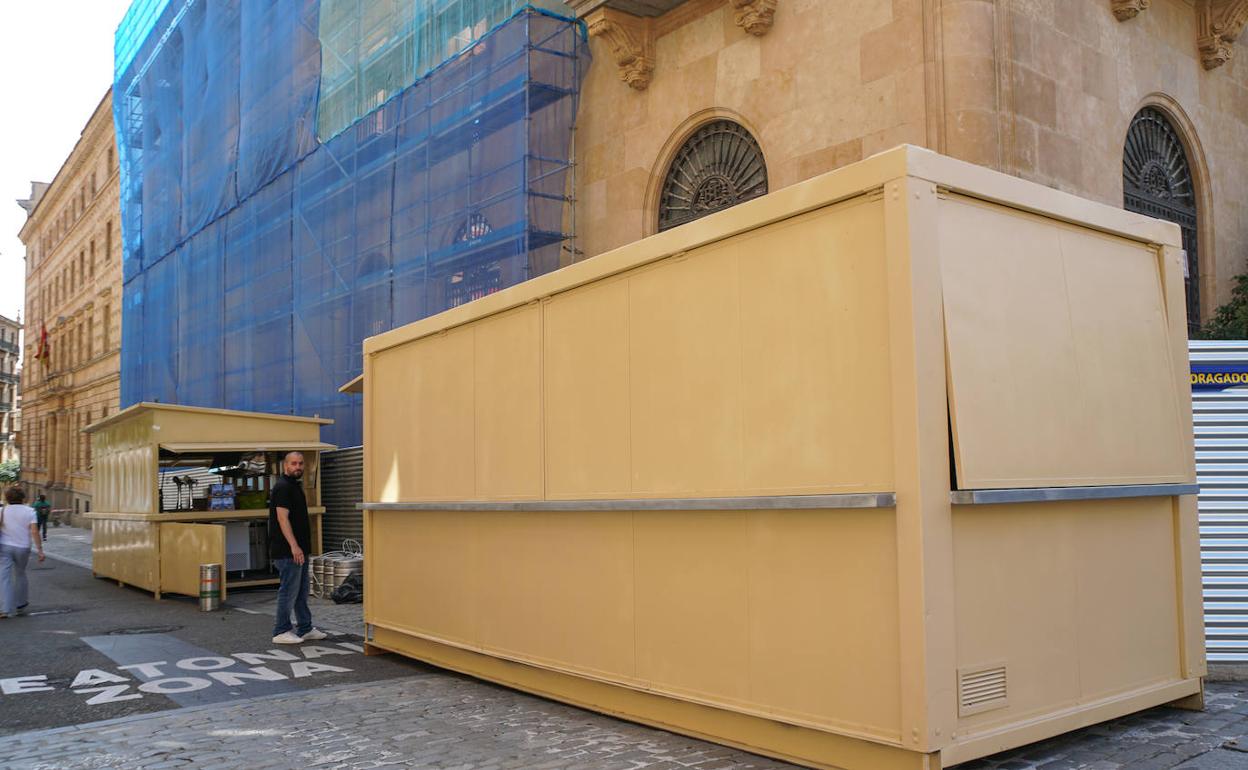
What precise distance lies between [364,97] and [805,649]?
17.1 m

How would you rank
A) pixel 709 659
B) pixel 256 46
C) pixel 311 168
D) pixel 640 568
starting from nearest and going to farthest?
pixel 709 659 < pixel 640 568 < pixel 311 168 < pixel 256 46

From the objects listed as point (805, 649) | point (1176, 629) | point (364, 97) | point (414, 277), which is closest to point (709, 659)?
point (805, 649)

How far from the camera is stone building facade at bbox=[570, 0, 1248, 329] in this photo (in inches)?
425

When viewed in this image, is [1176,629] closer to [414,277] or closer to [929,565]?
[929,565]

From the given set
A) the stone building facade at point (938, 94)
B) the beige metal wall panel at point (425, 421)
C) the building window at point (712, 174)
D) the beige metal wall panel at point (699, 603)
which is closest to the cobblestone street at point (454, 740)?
the beige metal wall panel at point (699, 603)

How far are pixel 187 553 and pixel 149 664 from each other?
6.28 meters

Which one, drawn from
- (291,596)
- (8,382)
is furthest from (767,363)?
(8,382)

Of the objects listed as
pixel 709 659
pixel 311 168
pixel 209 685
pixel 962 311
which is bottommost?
pixel 209 685

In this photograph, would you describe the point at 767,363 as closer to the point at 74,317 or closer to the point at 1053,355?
the point at 1053,355

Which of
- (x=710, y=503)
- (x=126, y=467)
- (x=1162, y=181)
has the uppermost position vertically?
(x=1162, y=181)

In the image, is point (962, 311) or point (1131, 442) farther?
point (1131, 442)

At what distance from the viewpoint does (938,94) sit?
421 inches

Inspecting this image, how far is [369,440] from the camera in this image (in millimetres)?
10156

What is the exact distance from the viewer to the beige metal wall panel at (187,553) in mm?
14938
